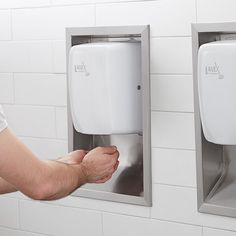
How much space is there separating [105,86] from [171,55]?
0.65 feet

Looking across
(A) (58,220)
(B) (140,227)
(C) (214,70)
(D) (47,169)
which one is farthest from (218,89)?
(A) (58,220)

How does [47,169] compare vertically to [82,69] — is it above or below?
below

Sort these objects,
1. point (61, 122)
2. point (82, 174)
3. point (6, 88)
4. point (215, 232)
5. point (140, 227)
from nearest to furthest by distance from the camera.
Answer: point (82, 174) → point (215, 232) → point (140, 227) → point (61, 122) → point (6, 88)

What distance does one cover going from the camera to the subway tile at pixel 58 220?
6.06 feet

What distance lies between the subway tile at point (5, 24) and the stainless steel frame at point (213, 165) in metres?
0.67

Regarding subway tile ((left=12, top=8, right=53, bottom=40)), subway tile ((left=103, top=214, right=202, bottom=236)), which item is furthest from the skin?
subway tile ((left=12, top=8, right=53, bottom=40))

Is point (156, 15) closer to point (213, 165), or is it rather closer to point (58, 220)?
point (213, 165)

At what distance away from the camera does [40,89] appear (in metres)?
1.88

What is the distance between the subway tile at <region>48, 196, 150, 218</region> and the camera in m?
1.74

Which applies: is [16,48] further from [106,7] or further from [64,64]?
[106,7]

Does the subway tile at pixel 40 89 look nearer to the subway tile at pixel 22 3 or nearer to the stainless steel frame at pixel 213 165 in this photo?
the subway tile at pixel 22 3

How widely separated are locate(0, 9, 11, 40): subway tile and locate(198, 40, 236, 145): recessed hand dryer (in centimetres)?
75

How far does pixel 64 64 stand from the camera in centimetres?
182

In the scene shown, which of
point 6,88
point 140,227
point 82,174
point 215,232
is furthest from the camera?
point 6,88
